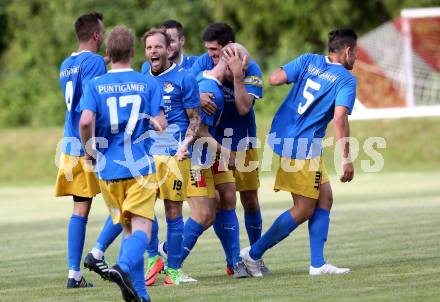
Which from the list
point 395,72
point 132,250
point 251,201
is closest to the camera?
point 132,250

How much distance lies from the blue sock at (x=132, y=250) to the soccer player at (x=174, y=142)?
1405 mm

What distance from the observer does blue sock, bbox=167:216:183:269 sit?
31.5 feet

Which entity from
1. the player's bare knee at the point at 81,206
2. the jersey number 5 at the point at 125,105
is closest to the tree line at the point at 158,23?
the player's bare knee at the point at 81,206

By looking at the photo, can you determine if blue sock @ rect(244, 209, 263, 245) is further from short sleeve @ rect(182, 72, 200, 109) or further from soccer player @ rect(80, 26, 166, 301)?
soccer player @ rect(80, 26, 166, 301)

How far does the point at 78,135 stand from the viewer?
9.88m

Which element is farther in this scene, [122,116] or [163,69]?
[163,69]

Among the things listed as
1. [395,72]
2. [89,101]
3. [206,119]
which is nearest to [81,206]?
[206,119]

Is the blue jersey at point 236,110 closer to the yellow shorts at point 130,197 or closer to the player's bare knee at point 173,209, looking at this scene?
the player's bare knee at point 173,209

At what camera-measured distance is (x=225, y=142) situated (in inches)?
410

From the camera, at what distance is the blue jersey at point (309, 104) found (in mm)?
9859

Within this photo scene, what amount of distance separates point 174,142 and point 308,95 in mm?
1197

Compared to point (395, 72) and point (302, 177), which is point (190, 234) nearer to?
point (302, 177)

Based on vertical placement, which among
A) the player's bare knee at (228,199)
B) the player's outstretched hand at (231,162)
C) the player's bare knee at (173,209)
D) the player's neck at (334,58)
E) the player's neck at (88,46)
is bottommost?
the player's bare knee at (228,199)

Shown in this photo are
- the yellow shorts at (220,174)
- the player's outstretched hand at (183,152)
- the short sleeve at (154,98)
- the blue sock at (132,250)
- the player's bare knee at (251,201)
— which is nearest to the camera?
the blue sock at (132,250)
